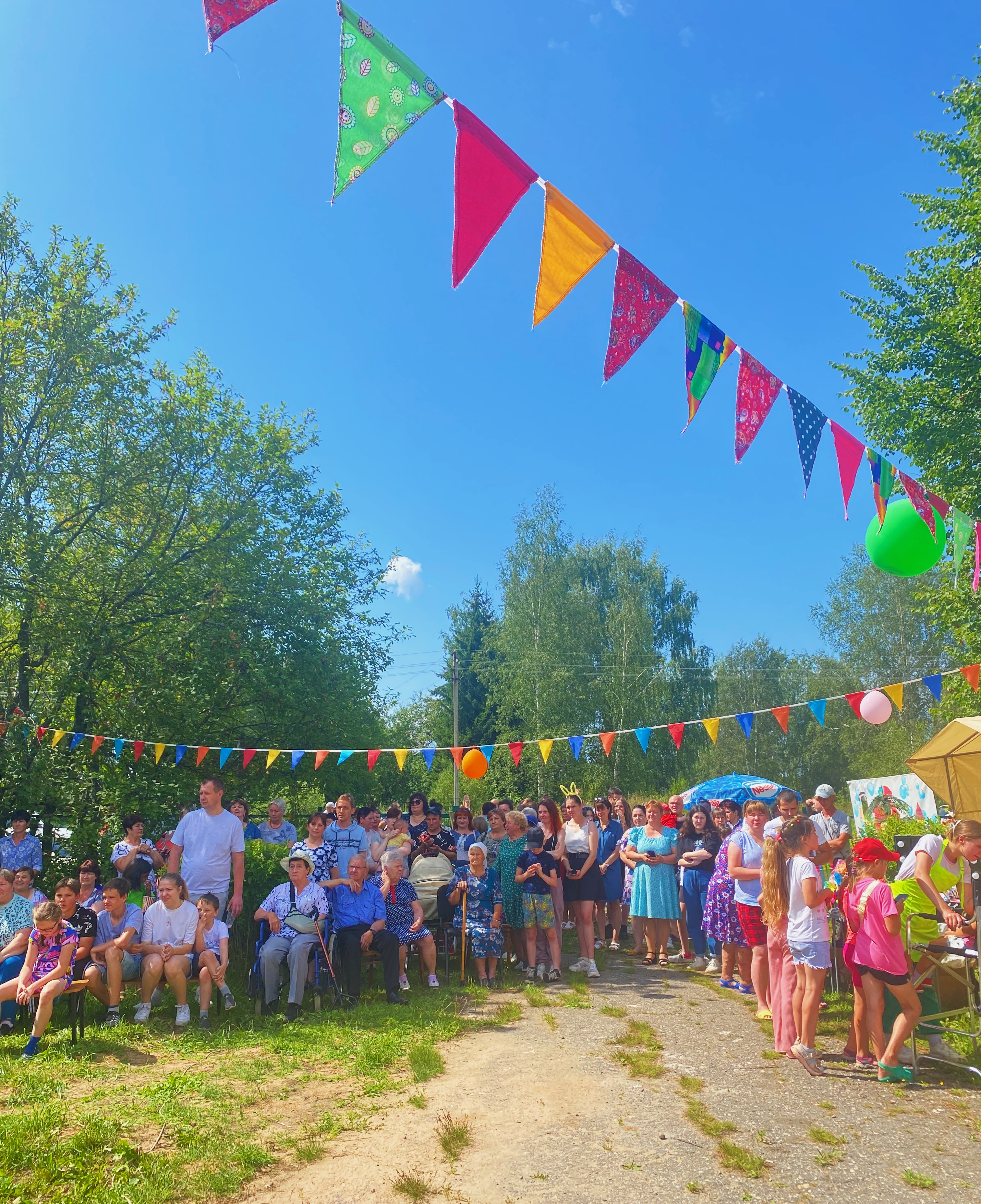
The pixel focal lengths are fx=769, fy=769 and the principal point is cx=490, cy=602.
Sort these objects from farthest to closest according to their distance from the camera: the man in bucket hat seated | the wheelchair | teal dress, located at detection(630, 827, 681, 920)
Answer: teal dress, located at detection(630, 827, 681, 920), the wheelchair, the man in bucket hat seated

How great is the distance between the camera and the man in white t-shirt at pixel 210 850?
623cm

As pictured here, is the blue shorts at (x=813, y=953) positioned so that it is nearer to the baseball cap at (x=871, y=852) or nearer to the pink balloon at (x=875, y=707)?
the baseball cap at (x=871, y=852)

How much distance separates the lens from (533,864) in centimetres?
695

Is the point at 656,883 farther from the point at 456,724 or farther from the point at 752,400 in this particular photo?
the point at 456,724

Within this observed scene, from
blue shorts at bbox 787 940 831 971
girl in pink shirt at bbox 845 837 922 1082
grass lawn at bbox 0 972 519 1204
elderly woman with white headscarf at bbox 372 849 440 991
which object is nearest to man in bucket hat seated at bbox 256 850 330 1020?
grass lawn at bbox 0 972 519 1204

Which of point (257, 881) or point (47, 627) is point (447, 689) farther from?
point (257, 881)

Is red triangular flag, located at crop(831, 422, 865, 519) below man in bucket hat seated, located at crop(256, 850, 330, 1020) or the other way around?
the other way around

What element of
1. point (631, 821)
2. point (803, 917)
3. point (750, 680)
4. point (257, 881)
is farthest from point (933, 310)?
point (750, 680)

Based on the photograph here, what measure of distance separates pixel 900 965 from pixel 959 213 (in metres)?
14.6

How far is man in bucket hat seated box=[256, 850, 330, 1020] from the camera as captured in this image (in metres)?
5.88

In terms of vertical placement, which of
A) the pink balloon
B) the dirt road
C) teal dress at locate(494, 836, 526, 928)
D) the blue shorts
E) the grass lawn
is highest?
the pink balloon

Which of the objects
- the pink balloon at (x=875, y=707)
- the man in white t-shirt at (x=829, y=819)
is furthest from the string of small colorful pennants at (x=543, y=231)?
the man in white t-shirt at (x=829, y=819)

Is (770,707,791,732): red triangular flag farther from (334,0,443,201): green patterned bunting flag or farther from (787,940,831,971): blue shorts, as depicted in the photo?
(334,0,443,201): green patterned bunting flag

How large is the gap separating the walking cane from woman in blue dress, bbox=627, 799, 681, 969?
1788mm
